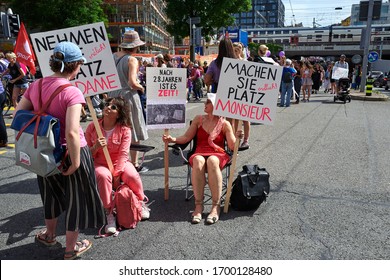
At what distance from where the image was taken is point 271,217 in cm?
342

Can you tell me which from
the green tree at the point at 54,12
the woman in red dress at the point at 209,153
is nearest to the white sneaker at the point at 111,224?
the woman in red dress at the point at 209,153

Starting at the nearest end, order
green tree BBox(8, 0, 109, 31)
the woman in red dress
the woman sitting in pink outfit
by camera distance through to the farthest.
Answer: the woman sitting in pink outfit < the woman in red dress < green tree BBox(8, 0, 109, 31)

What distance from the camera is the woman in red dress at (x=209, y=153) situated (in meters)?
3.38

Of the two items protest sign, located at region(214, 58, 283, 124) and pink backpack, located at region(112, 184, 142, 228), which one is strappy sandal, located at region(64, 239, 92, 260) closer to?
pink backpack, located at region(112, 184, 142, 228)

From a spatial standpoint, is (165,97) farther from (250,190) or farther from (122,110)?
(250,190)

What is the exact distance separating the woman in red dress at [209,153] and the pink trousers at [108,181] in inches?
22.9

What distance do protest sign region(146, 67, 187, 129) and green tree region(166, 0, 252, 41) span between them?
28.8 metres

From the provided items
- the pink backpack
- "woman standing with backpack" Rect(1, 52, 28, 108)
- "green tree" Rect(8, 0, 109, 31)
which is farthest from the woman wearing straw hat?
"green tree" Rect(8, 0, 109, 31)

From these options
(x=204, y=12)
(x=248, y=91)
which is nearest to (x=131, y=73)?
(x=248, y=91)

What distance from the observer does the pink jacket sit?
130 inches

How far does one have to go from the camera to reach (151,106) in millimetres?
Result: 3736

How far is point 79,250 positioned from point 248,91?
2.18m

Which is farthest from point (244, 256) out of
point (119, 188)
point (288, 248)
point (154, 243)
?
point (119, 188)

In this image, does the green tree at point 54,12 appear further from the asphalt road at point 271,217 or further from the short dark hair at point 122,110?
the short dark hair at point 122,110
